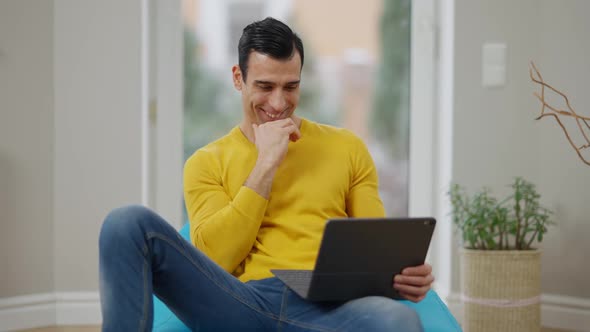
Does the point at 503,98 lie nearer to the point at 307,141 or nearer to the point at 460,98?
the point at 460,98

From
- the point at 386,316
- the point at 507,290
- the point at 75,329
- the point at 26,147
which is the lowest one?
the point at 75,329

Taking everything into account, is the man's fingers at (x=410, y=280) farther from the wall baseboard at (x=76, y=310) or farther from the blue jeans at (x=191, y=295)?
the wall baseboard at (x=76, y=310)

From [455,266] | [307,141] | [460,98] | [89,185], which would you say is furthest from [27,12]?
[455,266]

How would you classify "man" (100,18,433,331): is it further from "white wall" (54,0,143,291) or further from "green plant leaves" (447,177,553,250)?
"white wall" (54,0,143,291)

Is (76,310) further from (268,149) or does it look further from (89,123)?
(268,149)

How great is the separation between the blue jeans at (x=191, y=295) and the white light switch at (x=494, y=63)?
1688 mm

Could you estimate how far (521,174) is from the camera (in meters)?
3.04

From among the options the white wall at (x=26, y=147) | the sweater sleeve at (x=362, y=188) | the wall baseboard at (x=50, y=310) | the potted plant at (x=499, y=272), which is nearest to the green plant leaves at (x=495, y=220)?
the potted plant at (x=499, y=272)

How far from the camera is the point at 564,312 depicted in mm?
2938

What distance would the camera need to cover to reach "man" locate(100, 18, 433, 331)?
Answer: 1451 millimetres

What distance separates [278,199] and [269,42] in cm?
40

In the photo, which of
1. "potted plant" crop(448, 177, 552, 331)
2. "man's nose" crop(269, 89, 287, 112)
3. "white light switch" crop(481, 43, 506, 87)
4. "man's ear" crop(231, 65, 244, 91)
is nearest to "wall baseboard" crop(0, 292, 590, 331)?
"potted plant" crop(448, 177, 552, 331)

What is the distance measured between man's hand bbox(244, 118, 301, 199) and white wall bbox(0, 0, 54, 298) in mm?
1428

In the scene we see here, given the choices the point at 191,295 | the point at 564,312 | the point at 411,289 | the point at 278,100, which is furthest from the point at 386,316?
the point at 564,312
